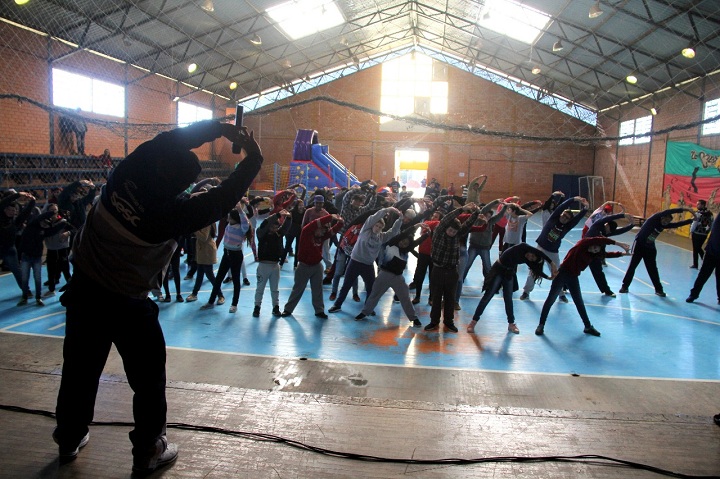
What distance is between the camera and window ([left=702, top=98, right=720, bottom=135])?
1867cm

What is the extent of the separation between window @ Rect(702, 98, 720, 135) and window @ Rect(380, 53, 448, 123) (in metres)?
13.9

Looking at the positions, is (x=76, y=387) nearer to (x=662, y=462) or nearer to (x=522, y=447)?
(x=522, y=447)

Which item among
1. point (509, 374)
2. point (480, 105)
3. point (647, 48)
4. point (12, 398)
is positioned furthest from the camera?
point (480, 105)

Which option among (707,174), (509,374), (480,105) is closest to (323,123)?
(480,105)

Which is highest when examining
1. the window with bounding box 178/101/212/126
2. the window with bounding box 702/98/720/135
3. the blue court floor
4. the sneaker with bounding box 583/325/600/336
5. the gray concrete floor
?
the window with bounding box 178/101/212/126

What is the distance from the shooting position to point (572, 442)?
121 inches

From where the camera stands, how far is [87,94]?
19547 millimetres

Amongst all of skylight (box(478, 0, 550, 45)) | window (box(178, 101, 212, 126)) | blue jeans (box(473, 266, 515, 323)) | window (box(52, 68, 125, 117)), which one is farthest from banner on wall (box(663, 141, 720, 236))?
window (box(52, 68, 125, 117))

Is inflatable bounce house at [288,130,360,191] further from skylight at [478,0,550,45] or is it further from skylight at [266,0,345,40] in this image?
skylight at [478,0,550,45]

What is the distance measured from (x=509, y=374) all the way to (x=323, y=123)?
27173 millimetres

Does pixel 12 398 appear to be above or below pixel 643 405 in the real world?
above

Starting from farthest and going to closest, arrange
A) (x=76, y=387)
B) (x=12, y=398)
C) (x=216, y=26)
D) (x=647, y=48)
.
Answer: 1. (x=216, y=26)
2. (x=647, y=48)
3. (x=12, y=398)
4. (x=76, y=387)

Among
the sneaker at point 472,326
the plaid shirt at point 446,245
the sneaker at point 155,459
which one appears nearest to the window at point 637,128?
the plaid shirt at point 446,245

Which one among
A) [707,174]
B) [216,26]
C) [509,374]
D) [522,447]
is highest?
[216,26]
